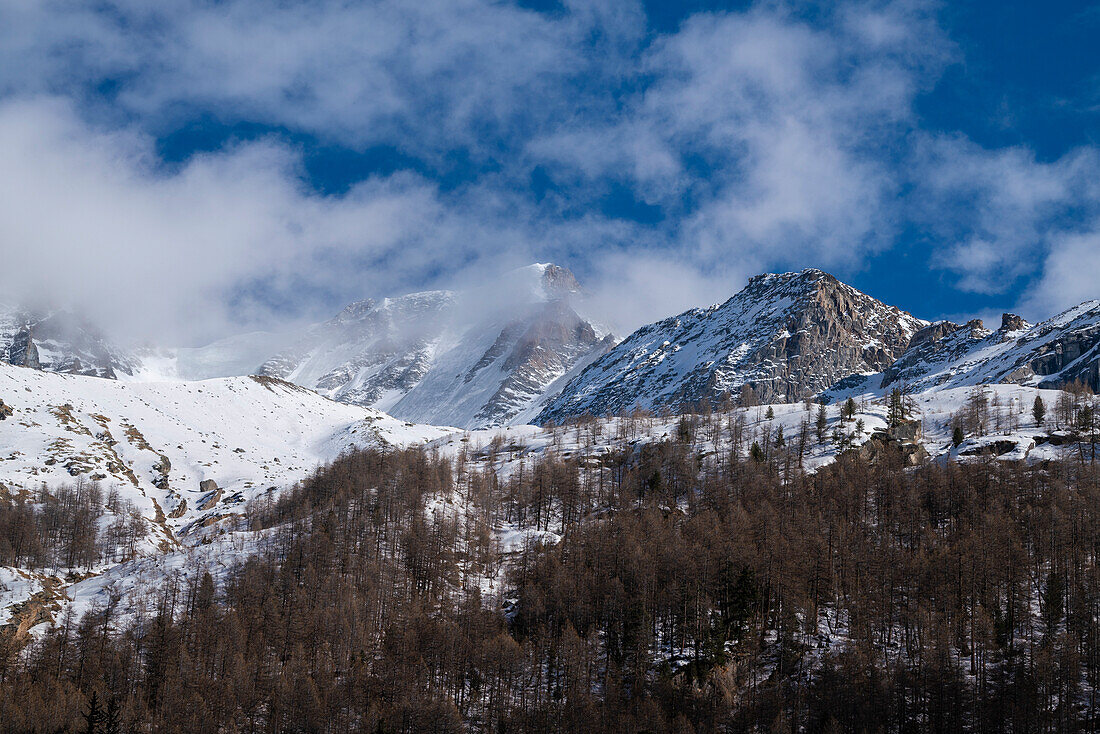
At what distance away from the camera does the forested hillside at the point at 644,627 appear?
4151 inches

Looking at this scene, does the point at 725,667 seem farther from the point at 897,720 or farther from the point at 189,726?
the point at 189,726

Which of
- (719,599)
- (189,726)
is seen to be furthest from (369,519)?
(719,599)

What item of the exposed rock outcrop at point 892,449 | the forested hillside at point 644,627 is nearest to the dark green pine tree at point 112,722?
the forested hillside at point 644,627

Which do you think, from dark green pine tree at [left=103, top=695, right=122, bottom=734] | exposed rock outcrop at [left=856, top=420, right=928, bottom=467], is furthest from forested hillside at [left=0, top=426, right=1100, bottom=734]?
exposed rock outcrop at [left=856, top=420, right=928, bottom=467]

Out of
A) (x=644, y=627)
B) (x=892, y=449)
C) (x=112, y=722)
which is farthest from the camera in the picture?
(x=892, y=449)

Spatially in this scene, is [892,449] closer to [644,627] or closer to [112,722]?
[644,627]

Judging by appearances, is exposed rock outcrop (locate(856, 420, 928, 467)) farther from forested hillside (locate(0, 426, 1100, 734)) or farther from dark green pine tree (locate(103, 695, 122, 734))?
dark green pine tree (locate(103, 695, 122, 734))

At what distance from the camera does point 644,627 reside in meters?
122

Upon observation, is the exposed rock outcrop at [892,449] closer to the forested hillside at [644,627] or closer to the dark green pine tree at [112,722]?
the forested hillside at [644,627]

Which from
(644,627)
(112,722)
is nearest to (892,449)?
(644,627)

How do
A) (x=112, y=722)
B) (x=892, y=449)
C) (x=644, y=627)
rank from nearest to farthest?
1. (x=112, y=722)
2. (x=644, y=627)
3. (x=892, y=449)

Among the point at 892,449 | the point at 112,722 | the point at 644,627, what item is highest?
the point at 892,449

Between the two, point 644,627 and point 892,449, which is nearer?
point 644,627

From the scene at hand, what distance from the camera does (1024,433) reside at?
192m
